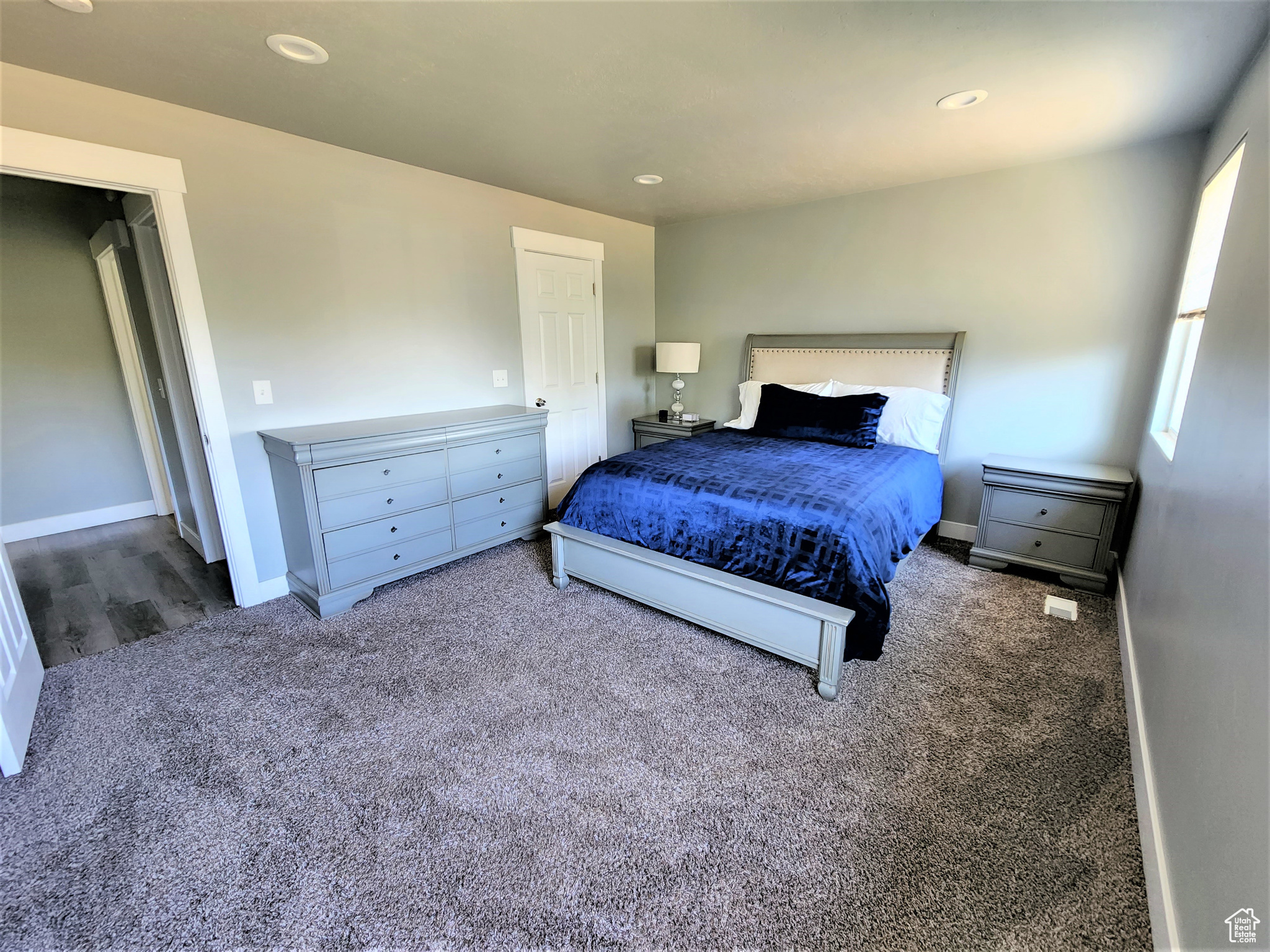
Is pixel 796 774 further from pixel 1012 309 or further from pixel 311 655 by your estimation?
pixel 1012 309

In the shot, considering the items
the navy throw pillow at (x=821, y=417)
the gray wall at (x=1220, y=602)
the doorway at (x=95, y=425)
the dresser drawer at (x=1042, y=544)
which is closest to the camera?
the gray wall at (x=1220, y=602)

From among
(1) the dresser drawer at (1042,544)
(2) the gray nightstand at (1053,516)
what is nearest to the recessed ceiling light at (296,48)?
(2) the gray nightstand at (1053,516)

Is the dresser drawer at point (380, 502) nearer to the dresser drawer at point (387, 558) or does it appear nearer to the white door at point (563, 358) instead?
the dresser drawer at point (387, 558)

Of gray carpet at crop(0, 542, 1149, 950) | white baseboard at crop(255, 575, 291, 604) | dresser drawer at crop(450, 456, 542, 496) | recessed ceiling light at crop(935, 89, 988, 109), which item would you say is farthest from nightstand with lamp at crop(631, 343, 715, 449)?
white baseboard at crop(255, 575, 291, 604)

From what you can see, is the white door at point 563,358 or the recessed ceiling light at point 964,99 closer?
the recessed ceiling light at point 964,99

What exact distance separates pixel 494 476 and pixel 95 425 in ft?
10.7

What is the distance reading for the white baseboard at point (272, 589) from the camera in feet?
9.24

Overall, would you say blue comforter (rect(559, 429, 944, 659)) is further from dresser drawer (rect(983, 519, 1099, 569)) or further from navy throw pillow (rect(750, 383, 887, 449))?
dresser drawer (rect(983, 519, 1099, 569))

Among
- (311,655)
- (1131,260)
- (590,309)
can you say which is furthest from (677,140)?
(311,655)

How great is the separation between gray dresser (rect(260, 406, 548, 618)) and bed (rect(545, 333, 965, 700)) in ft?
2.16

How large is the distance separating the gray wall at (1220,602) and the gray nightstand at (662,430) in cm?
283

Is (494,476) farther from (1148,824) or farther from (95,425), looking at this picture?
(95,425)

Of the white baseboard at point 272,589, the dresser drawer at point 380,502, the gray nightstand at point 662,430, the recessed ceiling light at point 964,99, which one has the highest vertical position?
the recessed ceiling light at point 964,99

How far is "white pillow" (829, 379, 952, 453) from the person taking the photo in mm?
3379
